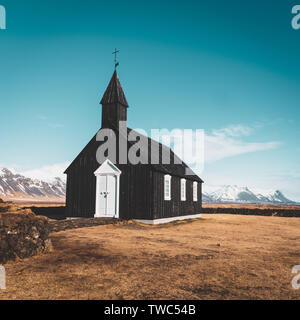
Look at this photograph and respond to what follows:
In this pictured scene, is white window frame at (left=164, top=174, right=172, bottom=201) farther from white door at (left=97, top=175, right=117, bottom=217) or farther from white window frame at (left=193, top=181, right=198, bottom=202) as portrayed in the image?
white window frame at (left=193, top=181, right=198, bottom=202)

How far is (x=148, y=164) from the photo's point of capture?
1948 centimetres

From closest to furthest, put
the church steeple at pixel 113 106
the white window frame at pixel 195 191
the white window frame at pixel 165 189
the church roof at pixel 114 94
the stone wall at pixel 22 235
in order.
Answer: the stone wall at pixel 22 235 → the white window frame at pixel 165 189 → the church steeple at pixel 113 106 → the church roof at pixel 114 94 → the white window frame at pixel 195 191

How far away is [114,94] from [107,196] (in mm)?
8561

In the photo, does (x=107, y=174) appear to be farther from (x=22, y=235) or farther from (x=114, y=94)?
(x=22, y=235)

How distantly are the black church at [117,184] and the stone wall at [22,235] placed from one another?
430 inches

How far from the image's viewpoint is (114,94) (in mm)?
22641

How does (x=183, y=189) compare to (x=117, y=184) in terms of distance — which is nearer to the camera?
(x=117, y=184)

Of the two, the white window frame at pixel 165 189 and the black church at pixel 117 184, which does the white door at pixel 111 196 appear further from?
the white window frame at pixel 165 189

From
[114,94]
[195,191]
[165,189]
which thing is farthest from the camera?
[195,191]

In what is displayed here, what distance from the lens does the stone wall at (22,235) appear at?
7695mm

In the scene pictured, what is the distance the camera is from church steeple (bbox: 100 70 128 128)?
2217 cm

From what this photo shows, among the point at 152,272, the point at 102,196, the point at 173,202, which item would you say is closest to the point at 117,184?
the point at 102,196

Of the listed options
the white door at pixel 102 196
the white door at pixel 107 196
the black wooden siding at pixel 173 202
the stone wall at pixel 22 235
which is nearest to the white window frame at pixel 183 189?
the black wooden siding at pixel 173 202
